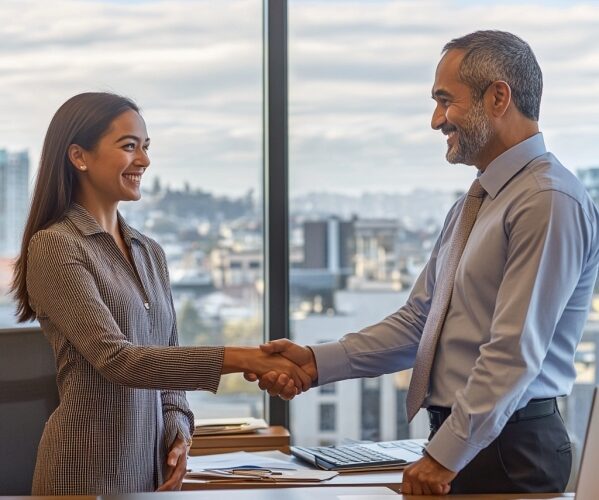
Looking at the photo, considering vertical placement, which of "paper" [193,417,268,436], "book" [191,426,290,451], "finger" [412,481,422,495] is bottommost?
"finger" [412,481,422,495]

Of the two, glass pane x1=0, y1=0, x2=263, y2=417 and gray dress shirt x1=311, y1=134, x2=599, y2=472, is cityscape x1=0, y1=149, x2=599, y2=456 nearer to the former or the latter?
glass pane x1=0, y1=0, x2=263, y2=417

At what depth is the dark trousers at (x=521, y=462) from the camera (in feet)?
7.06

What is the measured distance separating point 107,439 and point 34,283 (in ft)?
1.38

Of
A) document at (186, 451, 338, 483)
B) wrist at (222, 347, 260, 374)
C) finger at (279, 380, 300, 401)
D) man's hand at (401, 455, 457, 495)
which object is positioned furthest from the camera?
finger at (279, 380, 300, 401)

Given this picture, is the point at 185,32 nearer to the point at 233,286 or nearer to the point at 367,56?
the point at 367,56

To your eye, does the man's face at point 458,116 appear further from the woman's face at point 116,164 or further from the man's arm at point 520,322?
the woman's face at point 116,164

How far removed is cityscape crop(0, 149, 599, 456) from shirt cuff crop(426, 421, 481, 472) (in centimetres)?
171

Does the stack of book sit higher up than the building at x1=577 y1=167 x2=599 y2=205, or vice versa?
the building at x1=577 y1=167 x2=599 y2=205

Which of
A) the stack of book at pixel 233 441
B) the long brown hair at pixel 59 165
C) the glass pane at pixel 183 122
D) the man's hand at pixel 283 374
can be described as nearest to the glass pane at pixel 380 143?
the glass pane at pixel 183 122

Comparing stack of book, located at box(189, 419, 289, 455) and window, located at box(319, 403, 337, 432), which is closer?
stack of book, located at box(189, 419, 289, 455)

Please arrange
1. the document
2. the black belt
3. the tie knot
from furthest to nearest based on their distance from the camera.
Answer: the document → the tie knot → the black belt

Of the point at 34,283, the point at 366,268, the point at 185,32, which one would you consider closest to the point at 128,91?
the point at 185,32

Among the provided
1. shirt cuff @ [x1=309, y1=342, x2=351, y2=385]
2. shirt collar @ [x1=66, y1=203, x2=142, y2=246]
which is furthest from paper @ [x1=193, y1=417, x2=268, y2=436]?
shirt collar @ [x1=66, y1=203, x2=142, y2=246]

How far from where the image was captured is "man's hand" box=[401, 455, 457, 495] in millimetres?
2061
